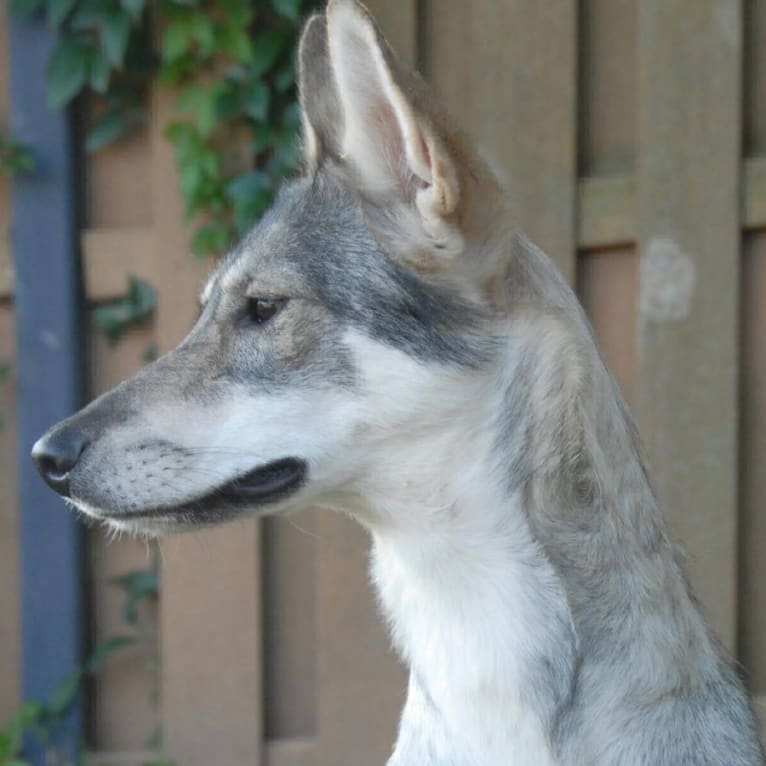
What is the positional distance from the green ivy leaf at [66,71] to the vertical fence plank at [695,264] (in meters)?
1.72

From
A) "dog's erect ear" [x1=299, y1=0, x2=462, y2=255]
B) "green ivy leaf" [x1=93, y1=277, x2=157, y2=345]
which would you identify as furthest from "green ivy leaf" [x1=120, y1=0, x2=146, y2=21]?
"dog's erect ear" [x1=299, y1=0, x2=462, y2=255]

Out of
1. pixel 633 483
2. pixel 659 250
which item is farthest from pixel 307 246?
pixel 659 250

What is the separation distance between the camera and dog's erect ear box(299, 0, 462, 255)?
231 centimetres

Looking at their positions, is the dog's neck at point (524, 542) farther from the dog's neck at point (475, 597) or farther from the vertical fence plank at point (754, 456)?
the vertical fence plank at point (754, 456)

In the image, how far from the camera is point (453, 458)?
2.52 m

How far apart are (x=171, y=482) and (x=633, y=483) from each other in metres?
0.89

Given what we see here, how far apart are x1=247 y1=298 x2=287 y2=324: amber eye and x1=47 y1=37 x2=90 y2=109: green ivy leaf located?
1782mm

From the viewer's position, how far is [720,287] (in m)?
3.59

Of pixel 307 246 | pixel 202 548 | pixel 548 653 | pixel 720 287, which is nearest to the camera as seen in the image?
pixel 548 653

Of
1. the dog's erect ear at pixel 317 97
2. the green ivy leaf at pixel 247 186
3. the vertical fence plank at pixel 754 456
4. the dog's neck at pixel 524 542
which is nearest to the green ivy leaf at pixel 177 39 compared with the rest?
the green ivy leaf at pixel 247 186

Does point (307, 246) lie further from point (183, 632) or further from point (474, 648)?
point (183, 632)

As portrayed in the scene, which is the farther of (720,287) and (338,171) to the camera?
(720,287)

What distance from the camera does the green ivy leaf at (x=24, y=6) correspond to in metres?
4.06

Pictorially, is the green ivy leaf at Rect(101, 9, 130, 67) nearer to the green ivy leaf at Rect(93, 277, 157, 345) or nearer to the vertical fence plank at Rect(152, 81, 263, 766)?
the vertical fence plank at Rect(152, 81, 263, 766)
